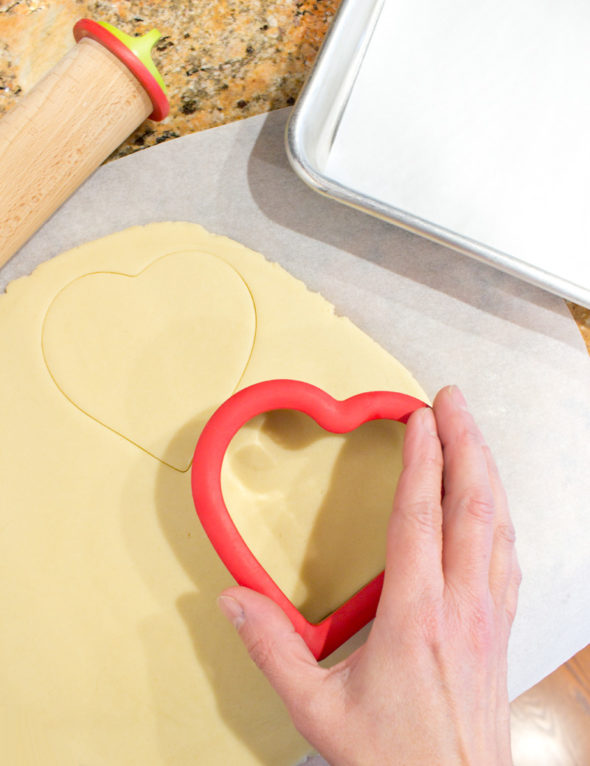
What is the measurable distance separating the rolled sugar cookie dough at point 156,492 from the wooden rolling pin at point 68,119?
0.08 metres

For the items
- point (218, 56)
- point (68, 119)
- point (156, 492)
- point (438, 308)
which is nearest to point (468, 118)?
point (438, 308)

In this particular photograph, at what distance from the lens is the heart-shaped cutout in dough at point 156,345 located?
72 centimetres

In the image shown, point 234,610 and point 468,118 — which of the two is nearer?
point 234,610

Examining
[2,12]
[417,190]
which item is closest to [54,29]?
[2,12]

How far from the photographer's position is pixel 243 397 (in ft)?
2.05

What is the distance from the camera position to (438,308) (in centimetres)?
83

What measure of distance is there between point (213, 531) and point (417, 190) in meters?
0.51

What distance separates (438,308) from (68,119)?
1.76ft

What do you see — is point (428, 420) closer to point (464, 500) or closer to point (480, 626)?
point (464, 500)

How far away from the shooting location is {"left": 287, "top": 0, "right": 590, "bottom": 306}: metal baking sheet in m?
0.78

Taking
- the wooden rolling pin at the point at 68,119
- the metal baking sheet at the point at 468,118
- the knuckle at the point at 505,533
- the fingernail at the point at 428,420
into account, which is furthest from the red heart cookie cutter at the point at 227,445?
the wooden rolling pin at the point at 68,119

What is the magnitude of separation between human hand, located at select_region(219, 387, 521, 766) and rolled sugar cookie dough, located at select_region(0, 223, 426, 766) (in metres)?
0.11

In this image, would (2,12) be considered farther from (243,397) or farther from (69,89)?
(243,397)

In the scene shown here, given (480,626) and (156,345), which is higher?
(156,345)
